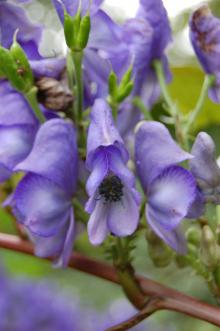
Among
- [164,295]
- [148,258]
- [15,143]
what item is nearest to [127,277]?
[164,295]

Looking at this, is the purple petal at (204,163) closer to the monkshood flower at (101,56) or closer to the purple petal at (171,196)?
the purple petal at (171,196)

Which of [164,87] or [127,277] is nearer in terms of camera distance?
[127,277]

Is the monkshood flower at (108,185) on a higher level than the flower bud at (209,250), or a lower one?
higher

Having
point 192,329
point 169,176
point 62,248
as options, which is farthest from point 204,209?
point 192,329

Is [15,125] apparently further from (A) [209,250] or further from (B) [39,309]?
(B) [39,309]

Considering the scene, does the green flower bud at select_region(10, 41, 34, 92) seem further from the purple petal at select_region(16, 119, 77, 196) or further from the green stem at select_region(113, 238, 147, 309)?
the green stem at select_region(113, 238, 147, 309)

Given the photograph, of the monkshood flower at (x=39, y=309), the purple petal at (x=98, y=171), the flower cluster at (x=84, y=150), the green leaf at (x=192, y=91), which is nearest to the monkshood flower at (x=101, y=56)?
the flower cluster at (x=84, y=150)
